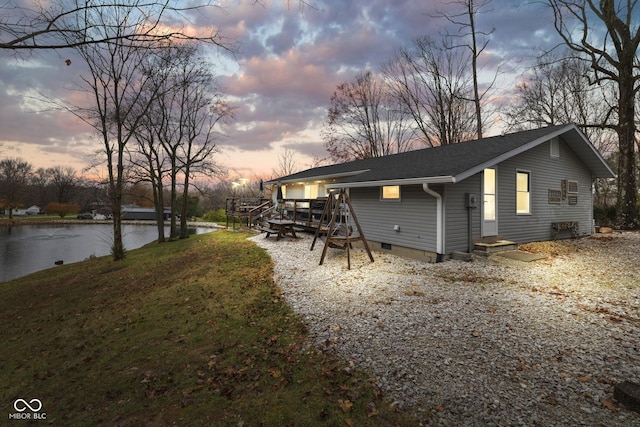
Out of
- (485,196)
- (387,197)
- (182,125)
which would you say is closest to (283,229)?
(387,197)

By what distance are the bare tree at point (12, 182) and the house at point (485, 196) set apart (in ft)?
224

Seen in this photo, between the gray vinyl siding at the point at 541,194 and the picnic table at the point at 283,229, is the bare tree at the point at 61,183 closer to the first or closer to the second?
the picnic table at the point at 283,229

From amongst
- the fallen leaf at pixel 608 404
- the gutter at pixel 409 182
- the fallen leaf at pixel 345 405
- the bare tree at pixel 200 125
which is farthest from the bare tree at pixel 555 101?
the fallen leaf at pixel 345 405

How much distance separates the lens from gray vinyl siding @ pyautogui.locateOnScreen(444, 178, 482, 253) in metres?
8.33

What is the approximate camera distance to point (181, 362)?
3.80 metres

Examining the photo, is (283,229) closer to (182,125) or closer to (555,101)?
(182,125)

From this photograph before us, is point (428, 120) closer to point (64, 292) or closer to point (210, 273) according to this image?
point (210, 273)

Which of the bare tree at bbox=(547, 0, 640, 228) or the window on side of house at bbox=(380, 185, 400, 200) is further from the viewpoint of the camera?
the bare tree at bbox=(547, 0, 640, 228)

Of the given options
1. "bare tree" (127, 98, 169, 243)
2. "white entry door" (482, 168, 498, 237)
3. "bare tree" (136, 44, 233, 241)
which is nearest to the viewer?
"white entry door" (482, 168, 498, 237)

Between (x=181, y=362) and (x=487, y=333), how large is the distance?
4.44 metres

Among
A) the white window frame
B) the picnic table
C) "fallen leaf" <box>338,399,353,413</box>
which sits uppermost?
the white window frame

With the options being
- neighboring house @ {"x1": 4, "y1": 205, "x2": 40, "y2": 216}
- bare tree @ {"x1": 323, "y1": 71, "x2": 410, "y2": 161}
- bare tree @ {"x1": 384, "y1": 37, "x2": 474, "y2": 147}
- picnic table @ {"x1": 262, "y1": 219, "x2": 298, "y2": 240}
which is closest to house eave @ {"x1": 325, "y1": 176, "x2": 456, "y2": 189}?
picnic table @ {"x1": 262, "y1": 219, "x2": 298, "y2": 240}

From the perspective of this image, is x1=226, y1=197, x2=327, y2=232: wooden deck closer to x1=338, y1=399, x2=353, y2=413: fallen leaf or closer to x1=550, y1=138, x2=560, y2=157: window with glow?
x1=550, y1=138, x2=560, y2=157: window with glow
